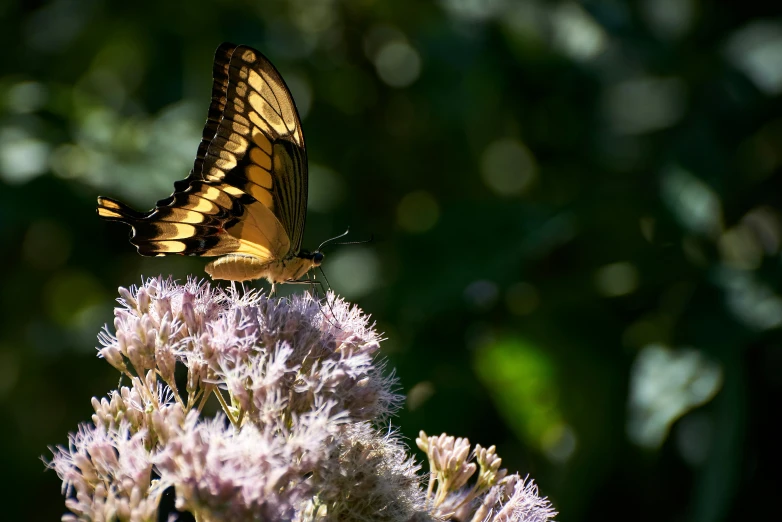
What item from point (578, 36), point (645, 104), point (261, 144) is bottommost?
point (261, 144)

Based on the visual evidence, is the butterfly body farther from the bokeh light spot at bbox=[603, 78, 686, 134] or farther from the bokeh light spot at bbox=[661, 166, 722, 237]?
the bokeh light spot at bbox=[603, 78, 686, 134]

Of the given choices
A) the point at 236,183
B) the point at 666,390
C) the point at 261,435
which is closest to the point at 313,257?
the point at 236,183

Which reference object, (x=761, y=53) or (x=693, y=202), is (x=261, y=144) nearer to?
(x=693, y=202)

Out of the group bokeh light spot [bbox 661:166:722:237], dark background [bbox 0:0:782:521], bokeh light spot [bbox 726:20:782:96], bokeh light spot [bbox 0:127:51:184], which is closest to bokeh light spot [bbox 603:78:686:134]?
dark background [bbox 0:0:782:521]

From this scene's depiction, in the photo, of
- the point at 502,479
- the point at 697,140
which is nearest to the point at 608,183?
the point at 697,140

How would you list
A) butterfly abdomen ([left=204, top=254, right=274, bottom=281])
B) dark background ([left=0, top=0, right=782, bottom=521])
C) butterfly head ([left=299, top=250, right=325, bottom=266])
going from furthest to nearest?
dark background ([left=0, top=0, right=782, bottom=521])
butterfly head ([left=299, top=250, right=325, bottom=266])
butterfly abdomen ([left=204, top=254, right=274, bottom=281])

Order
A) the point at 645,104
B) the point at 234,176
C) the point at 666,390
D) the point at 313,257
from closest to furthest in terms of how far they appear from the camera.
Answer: the point at 234,176 < the point at 313,257 < the point at 666,390 < the point at 645,104
